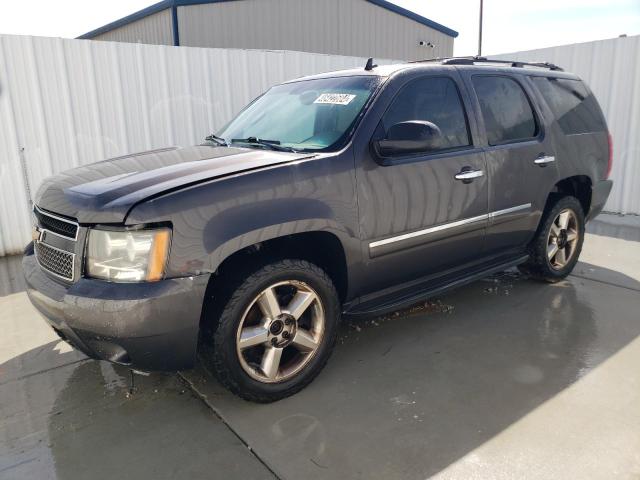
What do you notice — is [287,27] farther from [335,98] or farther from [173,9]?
[335,98]

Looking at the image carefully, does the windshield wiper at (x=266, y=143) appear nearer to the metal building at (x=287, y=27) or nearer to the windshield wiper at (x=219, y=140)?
the windshield wiper at (x=219, y=140)

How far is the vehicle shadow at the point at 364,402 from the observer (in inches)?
93.4

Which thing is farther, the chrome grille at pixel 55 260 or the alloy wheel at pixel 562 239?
the alloy wheel at pixel 562 239

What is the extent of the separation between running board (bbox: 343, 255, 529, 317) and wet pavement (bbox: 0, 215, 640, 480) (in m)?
0.37

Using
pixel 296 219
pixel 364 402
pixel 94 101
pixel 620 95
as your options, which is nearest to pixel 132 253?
pixel 296 219

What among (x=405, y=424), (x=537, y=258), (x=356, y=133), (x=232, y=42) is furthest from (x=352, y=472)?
(x=232, y=42)

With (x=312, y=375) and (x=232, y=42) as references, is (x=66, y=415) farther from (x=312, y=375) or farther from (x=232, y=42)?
(x=232, y=42)

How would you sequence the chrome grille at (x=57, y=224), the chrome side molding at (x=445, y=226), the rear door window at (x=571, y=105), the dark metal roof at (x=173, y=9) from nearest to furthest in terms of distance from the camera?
the chrome grille at (x=57, y=224)
the chrome side molding at (x=445, y=226)
the rear door window at (x=571, y=105)
the dark metal roof at (x=173, y=9)

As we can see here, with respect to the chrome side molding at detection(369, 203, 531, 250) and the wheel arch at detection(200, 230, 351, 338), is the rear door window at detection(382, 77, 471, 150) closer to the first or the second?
the chrome side molding at detection(369, 203, 531, 250)

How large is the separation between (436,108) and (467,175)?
0.50 meters

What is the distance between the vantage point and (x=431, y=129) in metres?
2.93

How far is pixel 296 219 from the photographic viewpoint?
2.63 metres

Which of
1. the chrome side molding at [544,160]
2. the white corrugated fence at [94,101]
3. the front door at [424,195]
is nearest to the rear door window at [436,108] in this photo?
the front door at [424,195]

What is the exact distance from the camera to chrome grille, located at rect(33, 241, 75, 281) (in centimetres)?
251
